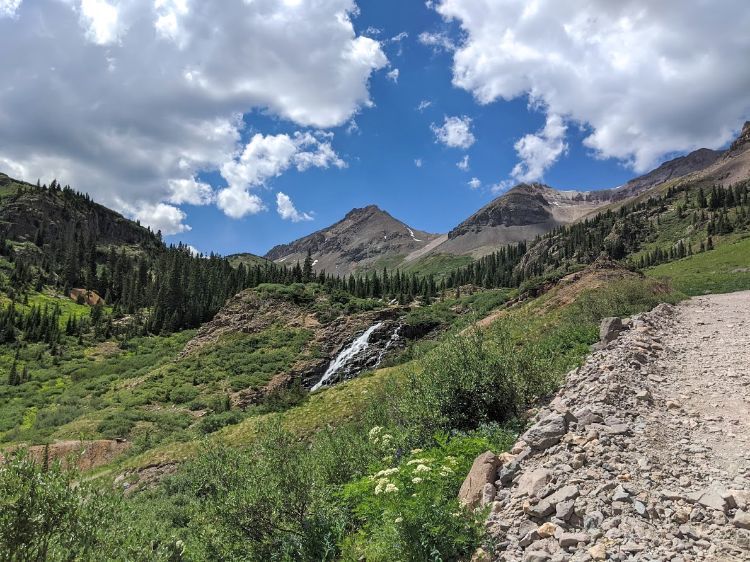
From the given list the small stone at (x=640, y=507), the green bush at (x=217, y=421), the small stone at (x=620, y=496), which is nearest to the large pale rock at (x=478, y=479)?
the small stone at (x=620, y=496)

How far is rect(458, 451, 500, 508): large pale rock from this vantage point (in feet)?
24.3

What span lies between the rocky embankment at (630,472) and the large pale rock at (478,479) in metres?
0.02

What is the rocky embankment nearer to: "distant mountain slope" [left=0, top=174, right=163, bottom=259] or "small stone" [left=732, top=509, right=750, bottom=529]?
"small stone" [left=732, top=509, right=750, bottom=529]

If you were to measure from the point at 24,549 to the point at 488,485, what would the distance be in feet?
20.6

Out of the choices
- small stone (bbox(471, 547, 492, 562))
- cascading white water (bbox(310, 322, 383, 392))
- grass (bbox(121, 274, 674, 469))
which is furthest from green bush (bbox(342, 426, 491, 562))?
cascading white water (bbox(310, 322, 383, 392))

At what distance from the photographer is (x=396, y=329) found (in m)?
43.8

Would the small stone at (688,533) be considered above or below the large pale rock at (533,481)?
below

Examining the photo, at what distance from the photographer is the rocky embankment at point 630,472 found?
5652mm

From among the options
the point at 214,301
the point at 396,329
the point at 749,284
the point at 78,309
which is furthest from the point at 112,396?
the point at 78,309

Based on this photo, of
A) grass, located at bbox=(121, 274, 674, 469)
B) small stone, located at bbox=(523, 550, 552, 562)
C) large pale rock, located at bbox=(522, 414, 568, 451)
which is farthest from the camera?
grass, located at bbox=(121, 274, 674, 469)

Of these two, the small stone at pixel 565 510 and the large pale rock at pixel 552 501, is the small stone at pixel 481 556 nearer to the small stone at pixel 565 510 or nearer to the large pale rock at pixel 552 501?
the large pale rock at pixel 552 501

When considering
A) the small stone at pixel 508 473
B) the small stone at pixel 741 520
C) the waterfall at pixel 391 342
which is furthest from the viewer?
the waterfall at pixel 391 342

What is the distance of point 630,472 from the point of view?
699 cm

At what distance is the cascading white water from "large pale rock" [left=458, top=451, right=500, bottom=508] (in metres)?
31.2
